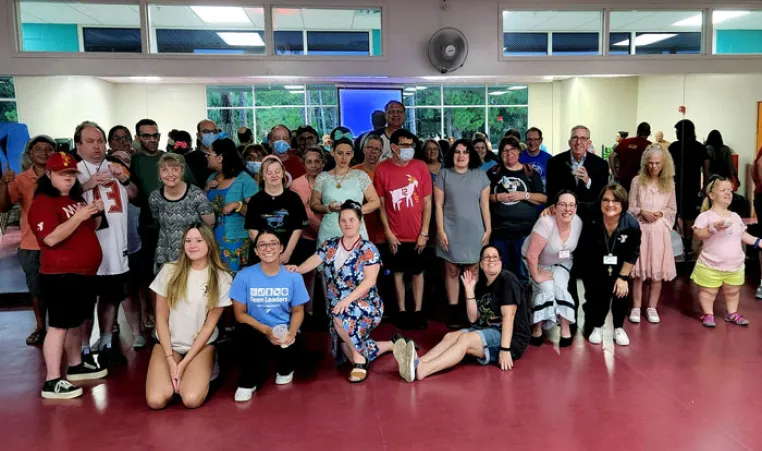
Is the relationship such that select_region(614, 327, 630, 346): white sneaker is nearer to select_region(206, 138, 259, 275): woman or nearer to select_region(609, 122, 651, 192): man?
select_region(609, 122, 651, 192): man

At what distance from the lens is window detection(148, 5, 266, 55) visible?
614cm

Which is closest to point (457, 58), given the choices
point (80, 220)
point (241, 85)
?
point (241, 85)

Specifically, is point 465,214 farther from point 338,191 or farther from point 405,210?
point 338,191

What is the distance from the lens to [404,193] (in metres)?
4.80

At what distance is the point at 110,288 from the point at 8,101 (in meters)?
3.09

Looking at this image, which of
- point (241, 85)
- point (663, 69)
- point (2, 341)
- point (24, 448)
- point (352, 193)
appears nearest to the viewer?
point (24, 448)

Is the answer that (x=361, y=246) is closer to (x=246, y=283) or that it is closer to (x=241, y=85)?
(x=246, y=283)

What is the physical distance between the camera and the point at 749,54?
22.4 feet

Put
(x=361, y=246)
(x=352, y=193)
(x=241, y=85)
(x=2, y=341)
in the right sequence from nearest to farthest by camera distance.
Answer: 1. (x=361, y=246)
2. (x=352, y=193)
3. (x=2, y=341)
4. (x=241, y=85)

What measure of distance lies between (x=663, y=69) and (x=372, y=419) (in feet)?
18.4

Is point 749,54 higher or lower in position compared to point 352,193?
higher

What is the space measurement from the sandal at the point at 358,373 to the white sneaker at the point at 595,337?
1.83 m

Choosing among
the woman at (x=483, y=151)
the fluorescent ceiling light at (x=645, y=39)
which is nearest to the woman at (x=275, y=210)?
the woman at (x=483, y=151)

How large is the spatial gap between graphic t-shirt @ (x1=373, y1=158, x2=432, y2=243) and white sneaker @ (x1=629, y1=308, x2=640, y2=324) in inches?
78.7
